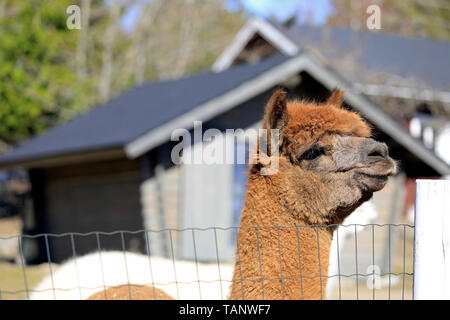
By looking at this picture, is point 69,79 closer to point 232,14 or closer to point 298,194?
point 232,14

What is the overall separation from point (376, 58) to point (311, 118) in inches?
728

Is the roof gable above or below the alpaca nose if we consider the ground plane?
above

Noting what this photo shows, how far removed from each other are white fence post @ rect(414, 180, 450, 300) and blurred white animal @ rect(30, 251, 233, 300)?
1.84 metres

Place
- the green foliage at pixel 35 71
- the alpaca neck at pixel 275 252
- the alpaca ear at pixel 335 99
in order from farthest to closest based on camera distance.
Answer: the green foliage at pixel 35 71 → the alpaca ear at pixel 335 99 → the alpaca neck at pixel 275 252

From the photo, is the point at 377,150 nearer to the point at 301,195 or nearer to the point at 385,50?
the point at 301,195

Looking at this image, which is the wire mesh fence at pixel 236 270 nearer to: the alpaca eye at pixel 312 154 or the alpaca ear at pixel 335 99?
the alpaca eye at pixel 312 154

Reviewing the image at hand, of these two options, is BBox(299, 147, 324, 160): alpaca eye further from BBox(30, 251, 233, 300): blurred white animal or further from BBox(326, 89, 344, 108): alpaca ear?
BBox(30, 251, 233, 300): blurred white animal

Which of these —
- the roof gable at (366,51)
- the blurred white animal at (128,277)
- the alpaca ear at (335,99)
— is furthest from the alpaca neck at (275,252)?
the roof gable at (366,51)

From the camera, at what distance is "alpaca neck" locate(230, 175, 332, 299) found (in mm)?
3031

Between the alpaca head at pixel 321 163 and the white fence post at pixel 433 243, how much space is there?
31.3 inches

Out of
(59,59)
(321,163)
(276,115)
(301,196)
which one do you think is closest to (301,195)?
(301,196)

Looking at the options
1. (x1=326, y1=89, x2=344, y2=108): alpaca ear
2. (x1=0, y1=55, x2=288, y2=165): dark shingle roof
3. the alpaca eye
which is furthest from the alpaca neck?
(x1=0, y1=55, x2=288, y2=165): dark shingle roof

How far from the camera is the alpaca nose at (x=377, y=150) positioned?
10.3ft

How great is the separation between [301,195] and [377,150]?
1.51 feet
